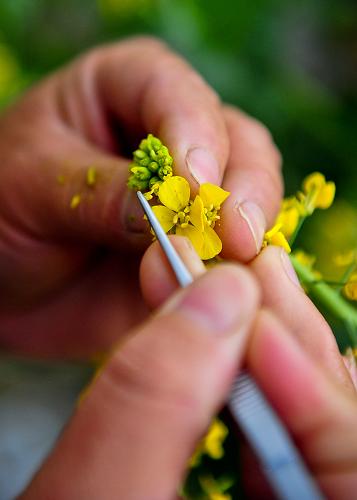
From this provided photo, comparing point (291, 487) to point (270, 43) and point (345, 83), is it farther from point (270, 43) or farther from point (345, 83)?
point (345, 83)

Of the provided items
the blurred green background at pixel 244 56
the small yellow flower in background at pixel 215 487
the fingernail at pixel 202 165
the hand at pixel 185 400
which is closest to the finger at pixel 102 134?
the fingernail at pixel 202 165

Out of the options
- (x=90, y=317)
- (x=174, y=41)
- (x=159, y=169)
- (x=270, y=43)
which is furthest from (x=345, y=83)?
(x=159, y=169)

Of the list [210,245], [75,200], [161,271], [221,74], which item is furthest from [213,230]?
[221,74]

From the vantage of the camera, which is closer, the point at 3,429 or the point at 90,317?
the point at 90,317

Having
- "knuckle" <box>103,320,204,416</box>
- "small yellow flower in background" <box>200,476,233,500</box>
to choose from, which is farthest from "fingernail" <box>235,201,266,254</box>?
"small yellow flower in background" <box>200,476,233,500</box>

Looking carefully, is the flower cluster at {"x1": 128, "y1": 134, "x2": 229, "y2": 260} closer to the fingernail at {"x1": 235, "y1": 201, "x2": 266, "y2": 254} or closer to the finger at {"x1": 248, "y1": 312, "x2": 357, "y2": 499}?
the fingernail at {"x1": 235, "y1": 201, "x2": 266, "y2": 254}

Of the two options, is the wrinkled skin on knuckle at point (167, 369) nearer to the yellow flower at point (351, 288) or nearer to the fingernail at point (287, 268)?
the fingernail at point (287, 268)

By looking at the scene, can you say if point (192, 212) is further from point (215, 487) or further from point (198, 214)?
point (215, 487)

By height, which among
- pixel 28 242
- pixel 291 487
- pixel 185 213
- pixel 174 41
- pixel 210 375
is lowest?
pixel 291 487
